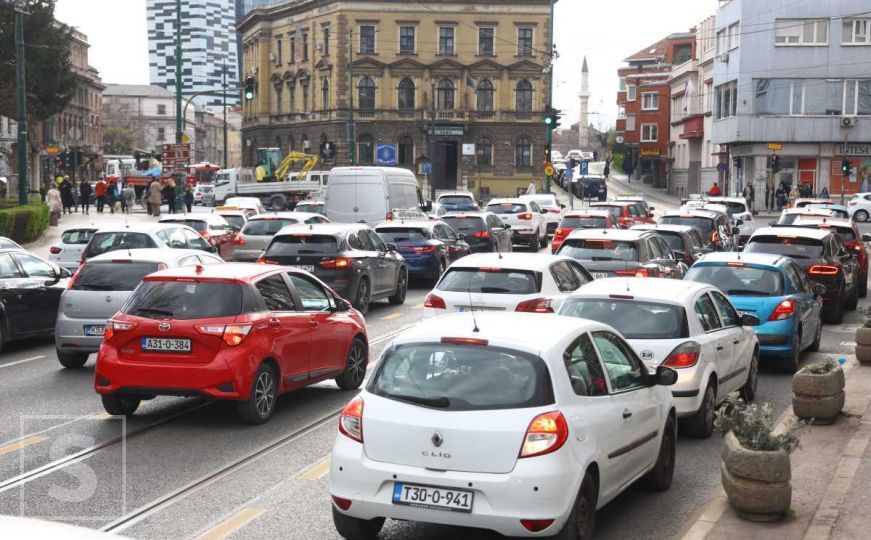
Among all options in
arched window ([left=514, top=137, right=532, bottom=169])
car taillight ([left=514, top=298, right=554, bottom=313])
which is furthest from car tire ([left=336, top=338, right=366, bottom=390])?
arched window ([left=514, top=137, right=532, bottom=169])

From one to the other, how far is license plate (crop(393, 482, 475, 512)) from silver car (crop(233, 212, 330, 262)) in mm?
21549

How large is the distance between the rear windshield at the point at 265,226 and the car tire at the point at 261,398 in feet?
56.2

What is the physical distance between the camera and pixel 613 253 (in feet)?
63.0

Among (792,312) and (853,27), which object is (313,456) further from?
(853,27)

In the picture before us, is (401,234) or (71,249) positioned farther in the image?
(401,234)

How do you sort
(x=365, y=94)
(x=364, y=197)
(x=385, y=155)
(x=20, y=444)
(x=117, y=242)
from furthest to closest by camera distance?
(x=365, y=94)
(x=385, y=155)
(x=364, y=197)
(x=117, y=242)
(x=20, y=444)

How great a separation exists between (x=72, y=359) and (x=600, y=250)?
8471 mm

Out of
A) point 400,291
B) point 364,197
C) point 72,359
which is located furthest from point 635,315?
point 364,197

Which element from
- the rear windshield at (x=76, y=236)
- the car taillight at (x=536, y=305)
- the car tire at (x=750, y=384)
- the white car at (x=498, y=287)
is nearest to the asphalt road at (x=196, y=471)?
the car tire at (x=750, y=384)

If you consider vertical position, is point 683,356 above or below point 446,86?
below

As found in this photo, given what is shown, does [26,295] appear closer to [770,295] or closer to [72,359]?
[72,359]

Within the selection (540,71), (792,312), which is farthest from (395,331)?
(540,71)

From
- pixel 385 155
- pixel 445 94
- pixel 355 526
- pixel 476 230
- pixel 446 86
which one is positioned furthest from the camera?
pixel 445 94

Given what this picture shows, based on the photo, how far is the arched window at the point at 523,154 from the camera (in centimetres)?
9475
